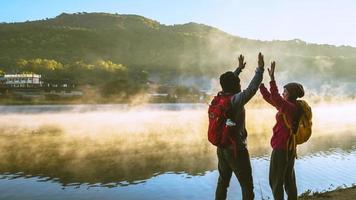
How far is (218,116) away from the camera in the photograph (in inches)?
300

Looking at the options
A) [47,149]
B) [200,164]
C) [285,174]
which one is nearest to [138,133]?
[47,149]

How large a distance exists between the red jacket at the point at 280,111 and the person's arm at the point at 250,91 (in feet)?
2.57

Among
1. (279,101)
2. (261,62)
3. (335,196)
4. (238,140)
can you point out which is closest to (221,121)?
(238,140)

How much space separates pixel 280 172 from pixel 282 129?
766 mm

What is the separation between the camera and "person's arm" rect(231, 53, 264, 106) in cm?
735

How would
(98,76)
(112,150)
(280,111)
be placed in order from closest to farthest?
(280,111) < (112,150) < (98,76)

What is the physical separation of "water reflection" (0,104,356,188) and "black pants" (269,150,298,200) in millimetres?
11214

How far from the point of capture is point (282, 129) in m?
8.54

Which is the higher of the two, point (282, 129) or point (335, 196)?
point (282, 129)

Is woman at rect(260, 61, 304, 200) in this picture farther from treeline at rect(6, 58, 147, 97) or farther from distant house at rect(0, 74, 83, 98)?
treeline at rect(6, 58, 147, 97)

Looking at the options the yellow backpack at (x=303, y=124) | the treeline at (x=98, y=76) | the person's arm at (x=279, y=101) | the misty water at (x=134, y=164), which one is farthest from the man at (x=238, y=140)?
the treeline at (x=98, y=76)

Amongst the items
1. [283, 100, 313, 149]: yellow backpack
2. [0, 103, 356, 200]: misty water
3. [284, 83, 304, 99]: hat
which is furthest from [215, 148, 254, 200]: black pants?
[0, 103, 356, 200]: misty water

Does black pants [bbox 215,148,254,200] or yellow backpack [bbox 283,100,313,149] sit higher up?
yellow backpack [bbox 283,100,313,149]

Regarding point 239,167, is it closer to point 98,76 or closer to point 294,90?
point 294,90
